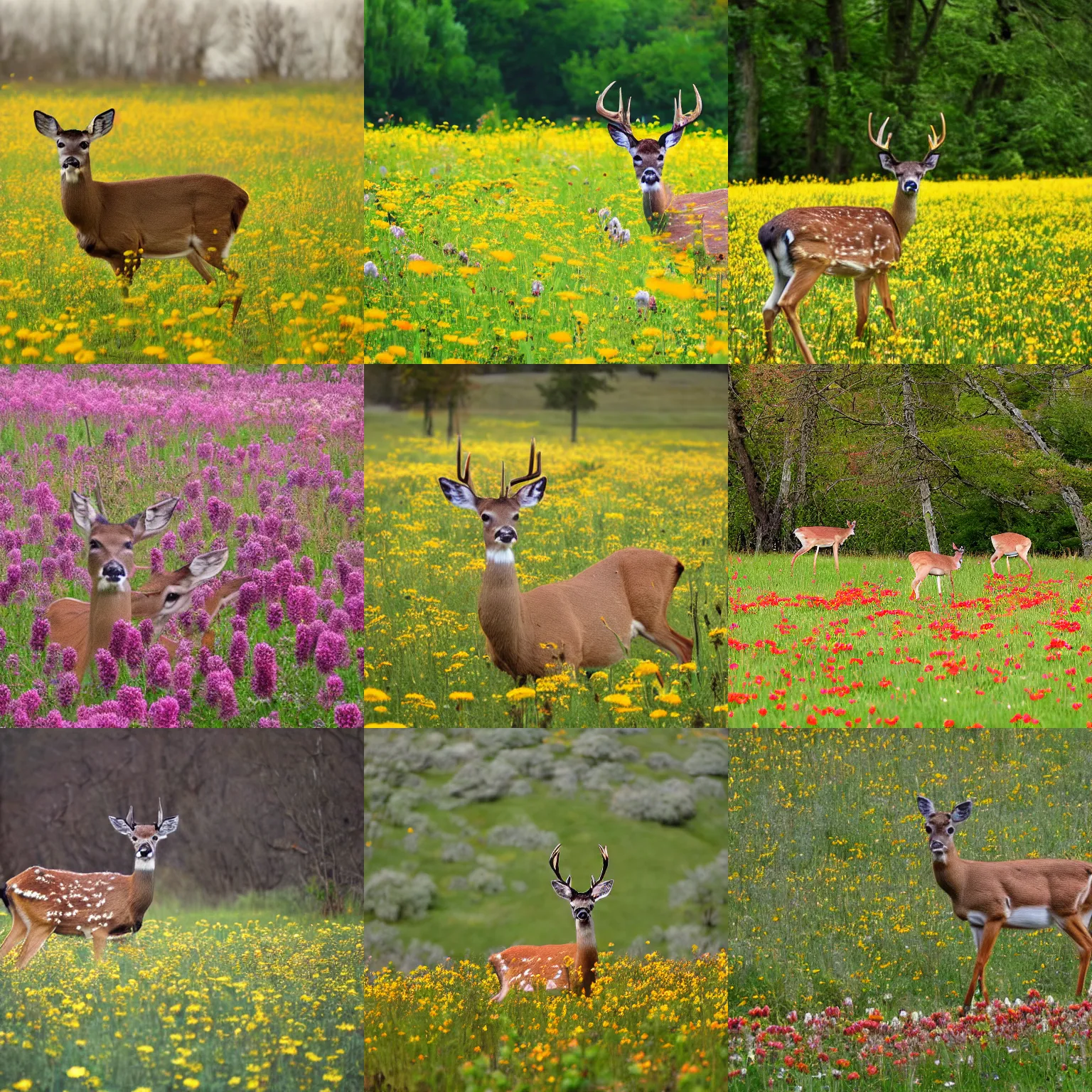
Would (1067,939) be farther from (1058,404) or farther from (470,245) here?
(470,245)

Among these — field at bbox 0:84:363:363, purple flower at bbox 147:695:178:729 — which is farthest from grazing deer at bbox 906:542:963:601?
purple flower at bbox 147:695:178:729

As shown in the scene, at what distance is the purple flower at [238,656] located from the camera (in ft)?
27.6

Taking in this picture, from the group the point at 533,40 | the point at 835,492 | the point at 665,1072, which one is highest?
the point at 533,40

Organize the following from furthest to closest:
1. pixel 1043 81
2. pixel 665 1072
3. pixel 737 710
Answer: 1. pixel 1043 81
2. pixel 737 710
3. pixel 665 1072

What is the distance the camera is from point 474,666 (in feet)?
27.9

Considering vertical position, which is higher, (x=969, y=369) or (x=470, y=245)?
(x=470, y=245)

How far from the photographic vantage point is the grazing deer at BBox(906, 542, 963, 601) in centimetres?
973

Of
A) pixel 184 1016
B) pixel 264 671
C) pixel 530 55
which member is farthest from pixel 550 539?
pixel 530 55

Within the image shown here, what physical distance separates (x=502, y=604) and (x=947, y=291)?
4319mm

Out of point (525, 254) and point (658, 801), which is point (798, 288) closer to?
point (525, 254)

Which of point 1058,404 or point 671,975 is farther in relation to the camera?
point 1058,404

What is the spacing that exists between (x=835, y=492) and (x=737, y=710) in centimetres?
193

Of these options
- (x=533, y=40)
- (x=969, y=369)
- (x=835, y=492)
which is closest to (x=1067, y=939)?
(x=835, y=492)

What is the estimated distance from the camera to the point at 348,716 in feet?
27.7
